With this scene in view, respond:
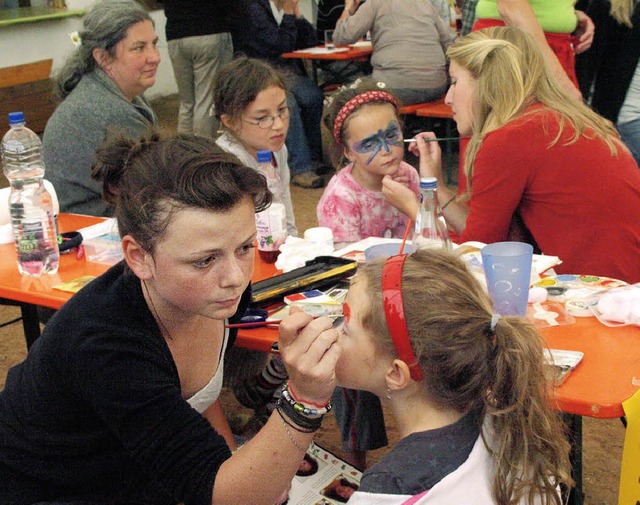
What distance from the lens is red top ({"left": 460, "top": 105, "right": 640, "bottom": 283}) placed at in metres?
2.61

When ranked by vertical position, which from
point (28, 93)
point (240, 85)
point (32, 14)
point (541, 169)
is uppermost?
point (32, 14)

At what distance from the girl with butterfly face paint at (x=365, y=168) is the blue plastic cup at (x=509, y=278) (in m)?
1.11

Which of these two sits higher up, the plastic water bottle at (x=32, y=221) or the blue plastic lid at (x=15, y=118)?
the blue plastic lid at (x=15, y=118)

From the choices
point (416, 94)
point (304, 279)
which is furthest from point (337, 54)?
point (304, 279)

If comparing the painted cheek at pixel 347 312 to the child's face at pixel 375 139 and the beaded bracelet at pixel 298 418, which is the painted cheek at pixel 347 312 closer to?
the beaded bracelet at pixel 298 418

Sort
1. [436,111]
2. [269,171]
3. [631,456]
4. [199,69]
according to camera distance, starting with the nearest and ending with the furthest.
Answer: [631,456] → [269,171] → [436,111] → [199,69]

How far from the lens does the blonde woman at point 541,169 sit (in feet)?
8.59

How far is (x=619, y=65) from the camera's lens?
399 centimetres

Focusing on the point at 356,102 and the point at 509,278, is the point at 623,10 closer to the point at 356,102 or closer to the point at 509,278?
the point at 356,102

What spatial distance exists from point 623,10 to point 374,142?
1794 millimetres

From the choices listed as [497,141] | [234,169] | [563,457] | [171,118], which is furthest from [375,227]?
[171,118]

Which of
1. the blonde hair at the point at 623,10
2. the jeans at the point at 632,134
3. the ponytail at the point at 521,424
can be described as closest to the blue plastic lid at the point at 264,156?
the ponytail at the point at 521,424

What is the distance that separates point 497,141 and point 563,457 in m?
1.38

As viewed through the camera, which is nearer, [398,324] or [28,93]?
[398,324]
